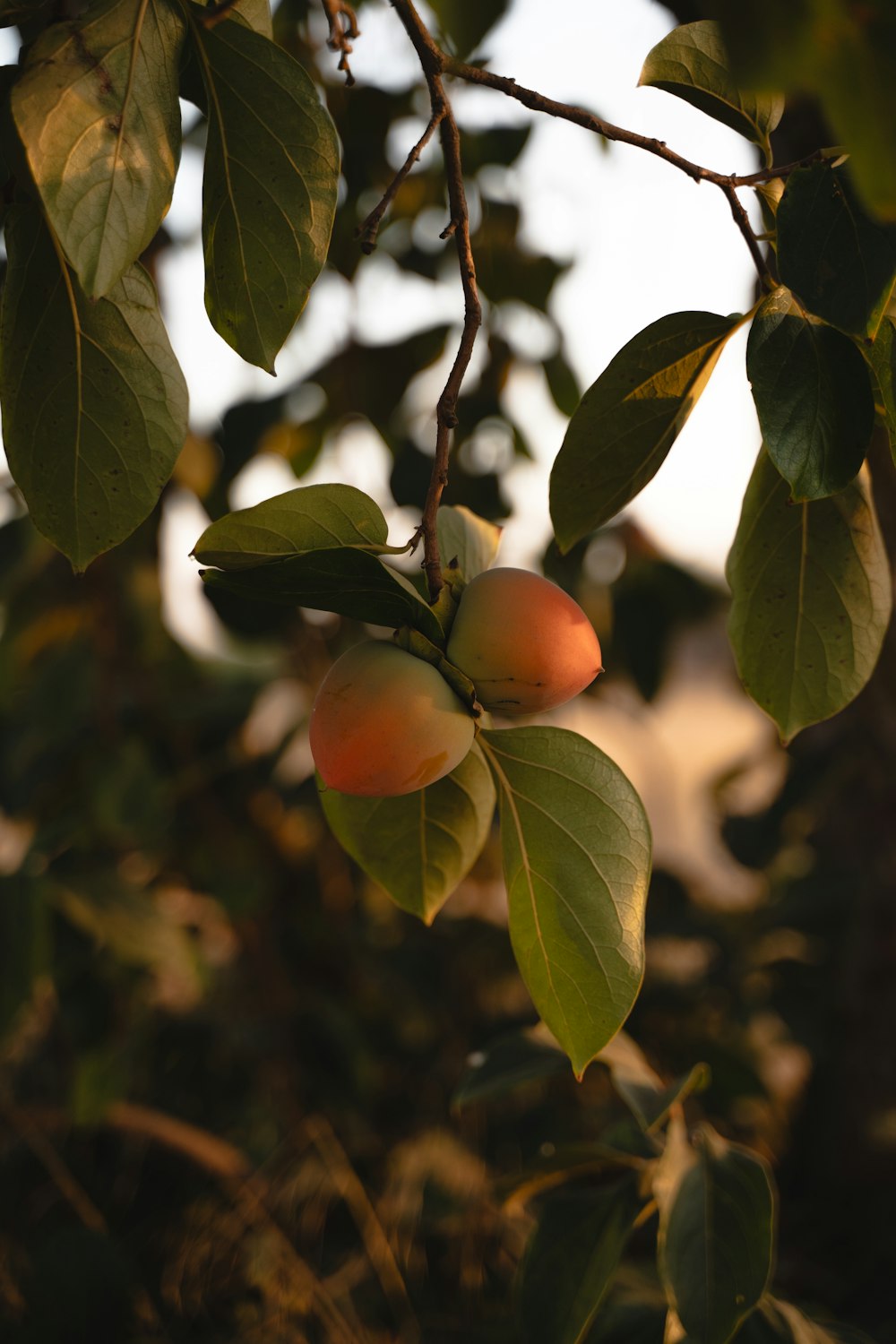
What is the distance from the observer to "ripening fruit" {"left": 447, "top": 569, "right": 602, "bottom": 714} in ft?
1.35

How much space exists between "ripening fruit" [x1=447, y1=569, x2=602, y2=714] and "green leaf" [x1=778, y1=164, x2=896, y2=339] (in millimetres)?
147

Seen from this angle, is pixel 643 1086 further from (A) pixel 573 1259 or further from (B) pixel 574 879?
(B) pixel 574 879

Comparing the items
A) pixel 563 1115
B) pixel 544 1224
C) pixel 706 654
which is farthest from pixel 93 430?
pixel 706 654

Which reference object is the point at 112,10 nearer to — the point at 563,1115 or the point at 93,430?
the point at 93,430

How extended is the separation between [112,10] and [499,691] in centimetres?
29

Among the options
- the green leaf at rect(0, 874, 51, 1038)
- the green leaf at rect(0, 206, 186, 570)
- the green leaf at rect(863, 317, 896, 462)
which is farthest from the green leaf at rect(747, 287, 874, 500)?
the green leaf at rect(0, 874, 51, 1038)

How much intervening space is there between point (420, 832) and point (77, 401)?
0.24 m

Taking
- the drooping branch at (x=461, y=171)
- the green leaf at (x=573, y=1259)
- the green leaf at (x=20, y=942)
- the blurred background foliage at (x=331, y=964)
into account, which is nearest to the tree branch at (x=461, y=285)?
the drooping branch at (x=461, y=171)

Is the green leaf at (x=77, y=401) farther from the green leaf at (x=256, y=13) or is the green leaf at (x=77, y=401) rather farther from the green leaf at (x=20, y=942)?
the green leaf at (x=20, y=942)

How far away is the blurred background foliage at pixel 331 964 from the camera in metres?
1.04

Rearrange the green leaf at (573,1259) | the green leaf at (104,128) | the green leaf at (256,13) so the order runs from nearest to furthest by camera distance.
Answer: the green leaf at (104,128) < the green leaf at (256,13) < the green leaf at (573,1259)

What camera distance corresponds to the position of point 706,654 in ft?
7.12

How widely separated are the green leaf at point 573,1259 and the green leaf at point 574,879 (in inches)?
9.9

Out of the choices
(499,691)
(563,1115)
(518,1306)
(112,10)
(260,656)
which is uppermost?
(112,10)
